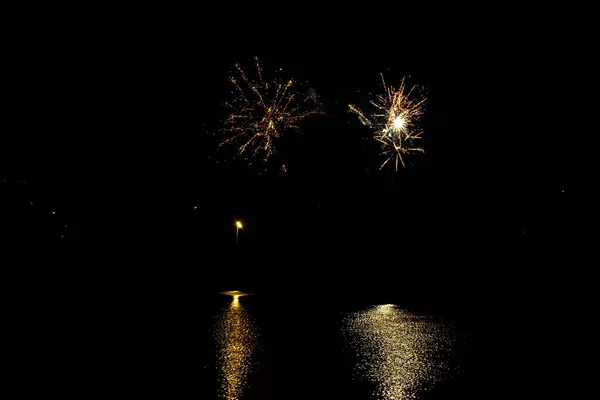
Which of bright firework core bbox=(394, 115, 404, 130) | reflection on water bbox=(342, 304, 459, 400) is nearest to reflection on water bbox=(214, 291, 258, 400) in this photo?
reflection on water bbox=(342, 304, 459, 400)

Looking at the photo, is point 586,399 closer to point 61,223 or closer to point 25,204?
point 25,204

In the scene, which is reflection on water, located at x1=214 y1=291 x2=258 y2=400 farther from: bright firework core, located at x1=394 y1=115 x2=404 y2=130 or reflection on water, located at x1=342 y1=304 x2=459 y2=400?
bright firework core, located at x1=394 y1=115 x2=404 y2=130

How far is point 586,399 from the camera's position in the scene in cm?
479

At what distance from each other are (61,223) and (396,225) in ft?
52.1

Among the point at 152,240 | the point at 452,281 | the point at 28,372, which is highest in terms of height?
the point at 152,240

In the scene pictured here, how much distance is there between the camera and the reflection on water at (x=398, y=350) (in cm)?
518

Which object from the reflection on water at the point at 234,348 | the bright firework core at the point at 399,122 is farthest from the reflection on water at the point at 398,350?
the bright firework core at the point at 399,122

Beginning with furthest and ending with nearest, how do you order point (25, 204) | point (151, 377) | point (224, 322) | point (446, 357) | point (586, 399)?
point (25, 204), point (224, 322), point (446, 357), point (151, 377), point (586, 399)

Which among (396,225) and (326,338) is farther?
(396,225)

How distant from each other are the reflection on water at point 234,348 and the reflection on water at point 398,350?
135 cm

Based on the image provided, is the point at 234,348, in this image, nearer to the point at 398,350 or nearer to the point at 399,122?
the point at 398,350

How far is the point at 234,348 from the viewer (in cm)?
680

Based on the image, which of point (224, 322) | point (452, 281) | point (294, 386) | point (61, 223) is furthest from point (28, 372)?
point (61, 223)

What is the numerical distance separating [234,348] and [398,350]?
7.56 feet
